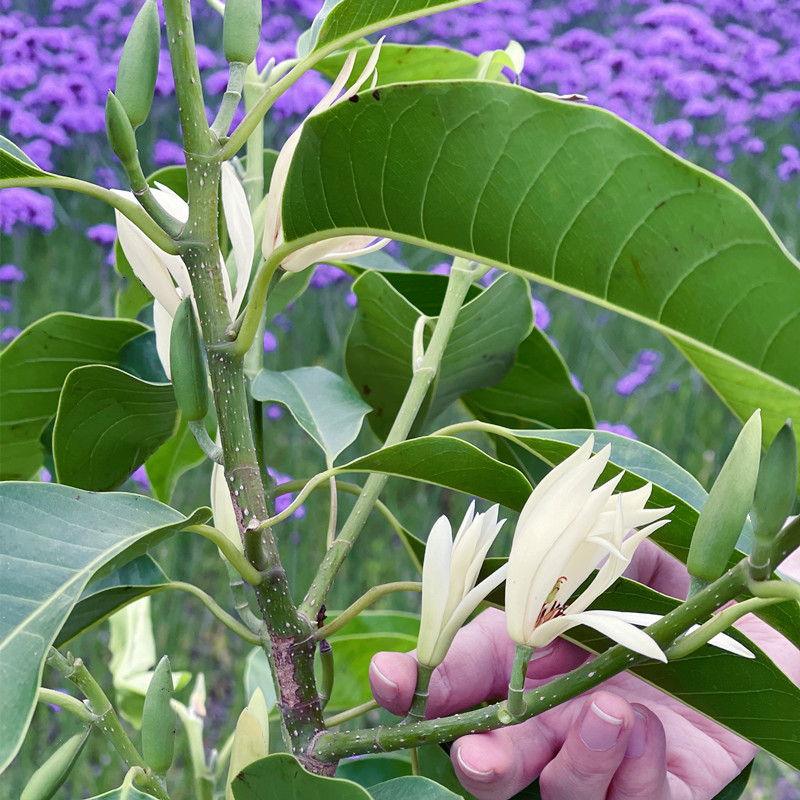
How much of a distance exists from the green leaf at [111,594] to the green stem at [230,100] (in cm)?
22

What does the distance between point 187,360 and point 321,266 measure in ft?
5.57

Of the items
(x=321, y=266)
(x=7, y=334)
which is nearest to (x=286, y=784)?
(x=7, y=334)

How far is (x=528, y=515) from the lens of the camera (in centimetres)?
38

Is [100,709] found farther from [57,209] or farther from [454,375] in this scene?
[57,209]

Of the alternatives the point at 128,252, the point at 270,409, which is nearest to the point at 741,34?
the point at 270,409

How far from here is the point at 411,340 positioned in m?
0.64

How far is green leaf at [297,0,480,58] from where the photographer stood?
392mm

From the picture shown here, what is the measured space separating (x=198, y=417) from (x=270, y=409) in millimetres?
1643

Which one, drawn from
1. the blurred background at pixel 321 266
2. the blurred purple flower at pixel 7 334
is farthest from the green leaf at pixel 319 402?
the blurred purple flower at pixel 7 334

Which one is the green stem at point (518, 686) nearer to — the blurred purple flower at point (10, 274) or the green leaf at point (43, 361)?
the green leaf at point (43, 361)

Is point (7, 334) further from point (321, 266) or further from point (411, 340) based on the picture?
point (411, 340)

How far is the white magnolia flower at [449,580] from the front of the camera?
429mm

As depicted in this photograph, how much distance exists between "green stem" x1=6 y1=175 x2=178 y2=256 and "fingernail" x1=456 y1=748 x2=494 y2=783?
0.96ft

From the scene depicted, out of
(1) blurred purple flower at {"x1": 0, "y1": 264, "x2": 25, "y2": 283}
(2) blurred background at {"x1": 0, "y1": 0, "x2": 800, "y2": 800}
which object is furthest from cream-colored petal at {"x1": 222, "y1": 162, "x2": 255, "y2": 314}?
(1) blurred purple flower at {"x1": 0, "y1": 264, "x2": 25, "y2": 283}
